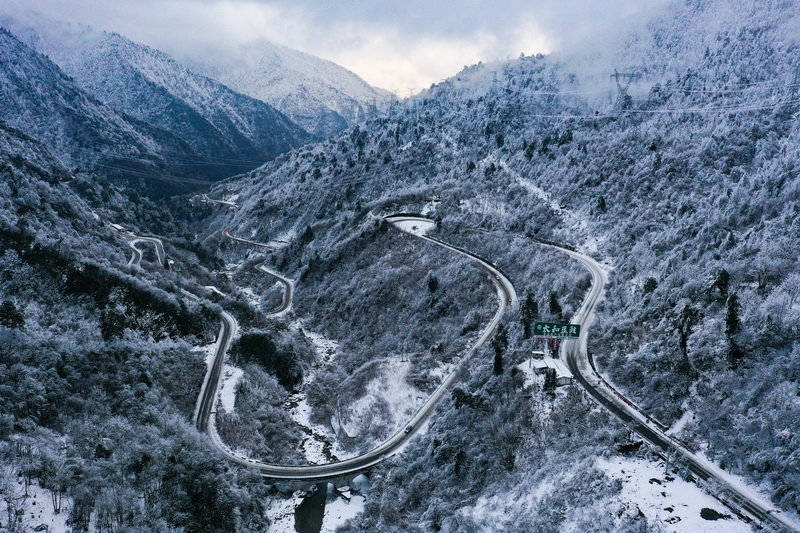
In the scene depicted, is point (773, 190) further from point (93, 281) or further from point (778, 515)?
point (93, 281)

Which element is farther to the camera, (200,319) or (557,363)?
(200,319)

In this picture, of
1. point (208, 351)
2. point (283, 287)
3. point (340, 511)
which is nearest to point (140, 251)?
point (283, 287)

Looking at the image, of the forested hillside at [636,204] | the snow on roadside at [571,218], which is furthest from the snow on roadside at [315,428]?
the snow on roadside at [571,218]

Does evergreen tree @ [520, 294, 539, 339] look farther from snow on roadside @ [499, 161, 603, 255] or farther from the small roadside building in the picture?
snow on roadside @ [499, 161, 603, 255]

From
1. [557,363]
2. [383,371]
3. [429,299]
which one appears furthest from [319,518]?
[429,299]

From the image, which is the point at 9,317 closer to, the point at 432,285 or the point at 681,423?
the point at 432,285
